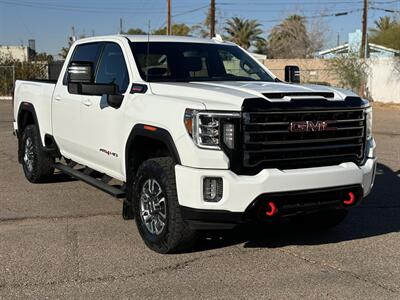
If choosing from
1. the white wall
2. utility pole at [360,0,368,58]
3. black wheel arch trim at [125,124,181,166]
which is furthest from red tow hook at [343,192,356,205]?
utility pole at [360,0,368,58]

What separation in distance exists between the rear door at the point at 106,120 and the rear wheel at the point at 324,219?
2.01m

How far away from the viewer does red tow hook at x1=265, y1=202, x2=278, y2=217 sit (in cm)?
459

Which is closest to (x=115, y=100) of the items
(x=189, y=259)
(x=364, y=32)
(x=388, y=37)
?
(x=189, y=259)

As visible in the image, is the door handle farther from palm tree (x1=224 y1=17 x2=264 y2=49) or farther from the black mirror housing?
palm tree (x1=224 y1=17 x2=264 y2=49)

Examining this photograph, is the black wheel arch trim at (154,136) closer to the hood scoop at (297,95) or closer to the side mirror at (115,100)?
the side mirror at (115,100)

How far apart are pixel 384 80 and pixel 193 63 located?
90.0 ft

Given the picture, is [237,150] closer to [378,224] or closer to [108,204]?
[378,224]

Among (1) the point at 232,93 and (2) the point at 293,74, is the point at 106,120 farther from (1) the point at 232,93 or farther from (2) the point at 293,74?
(2) the point at 293,74

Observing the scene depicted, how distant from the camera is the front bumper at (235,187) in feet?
14.5

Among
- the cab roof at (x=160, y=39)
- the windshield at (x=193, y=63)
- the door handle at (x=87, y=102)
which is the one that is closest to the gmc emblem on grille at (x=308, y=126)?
the windshield at (x=193, y=63)

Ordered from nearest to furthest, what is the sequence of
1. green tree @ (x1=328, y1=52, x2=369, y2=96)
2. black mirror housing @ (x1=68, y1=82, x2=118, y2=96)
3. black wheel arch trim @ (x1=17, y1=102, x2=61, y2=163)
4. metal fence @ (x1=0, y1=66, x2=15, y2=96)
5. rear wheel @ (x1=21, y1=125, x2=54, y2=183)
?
1. black mirror housing @ (x1=68, y1=82, x2=118, y2=96)
2. black wheel arch trim @ (x1=17, y1=102, x2=61, y2=163)
3. rear wheel @ (x1=21, y1=125, x2=54, y2=183)
4. green tree @ (x1=328, y1=52, x2=369, y2=96)
5. metal fence @ (x1=0, y1=66, x2=15, y2=96)

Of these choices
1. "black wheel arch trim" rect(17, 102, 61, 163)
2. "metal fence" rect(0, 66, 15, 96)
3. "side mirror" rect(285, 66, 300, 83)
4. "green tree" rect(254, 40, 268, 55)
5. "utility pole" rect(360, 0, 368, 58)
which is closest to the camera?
"side mirror" rect(285, 66, 300, 83)

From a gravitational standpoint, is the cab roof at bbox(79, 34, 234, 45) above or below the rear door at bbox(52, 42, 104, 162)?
above

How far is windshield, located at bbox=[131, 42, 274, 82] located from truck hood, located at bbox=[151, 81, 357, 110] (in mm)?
482
